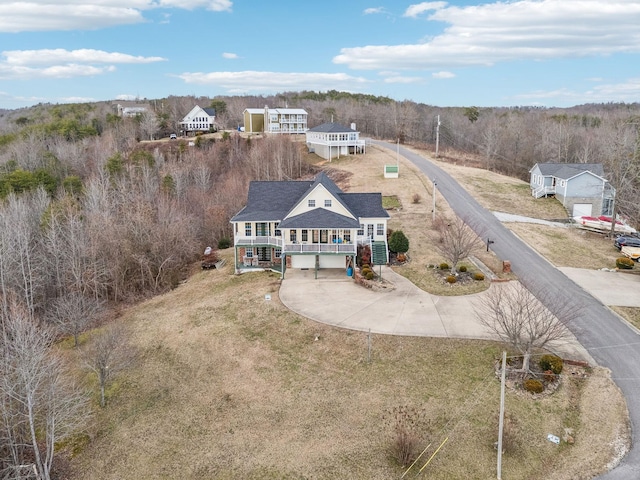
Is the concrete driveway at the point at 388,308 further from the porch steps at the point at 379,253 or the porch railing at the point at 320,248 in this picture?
the porch railing at the point at 320,248

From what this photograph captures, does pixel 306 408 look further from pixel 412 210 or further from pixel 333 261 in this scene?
pixel 412 210

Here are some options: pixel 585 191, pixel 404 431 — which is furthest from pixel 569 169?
pixel 404 431

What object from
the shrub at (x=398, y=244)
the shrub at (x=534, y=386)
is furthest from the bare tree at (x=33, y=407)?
the shrub at (x=398, y=244)

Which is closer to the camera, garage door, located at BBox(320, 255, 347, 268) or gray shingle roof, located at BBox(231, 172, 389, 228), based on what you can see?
gray shingle roof, located at BBox(231, 172, 389, 228)

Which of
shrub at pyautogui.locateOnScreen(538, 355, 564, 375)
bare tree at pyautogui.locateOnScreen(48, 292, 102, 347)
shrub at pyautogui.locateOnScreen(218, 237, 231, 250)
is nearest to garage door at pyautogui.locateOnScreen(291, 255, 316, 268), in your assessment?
shrub at pyautogui.locateOnScreen(218, 237, 231, 250)

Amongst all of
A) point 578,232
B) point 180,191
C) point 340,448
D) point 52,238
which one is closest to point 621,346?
point 340,448

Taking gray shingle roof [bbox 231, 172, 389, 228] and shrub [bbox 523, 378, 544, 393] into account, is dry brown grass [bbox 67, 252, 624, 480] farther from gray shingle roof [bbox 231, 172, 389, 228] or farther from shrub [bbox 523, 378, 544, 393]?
gray shingle roof [bbox 231, 172, 389, 228]
